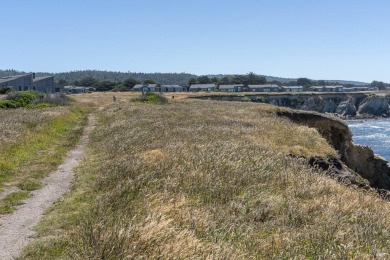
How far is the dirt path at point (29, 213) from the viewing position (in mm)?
8664

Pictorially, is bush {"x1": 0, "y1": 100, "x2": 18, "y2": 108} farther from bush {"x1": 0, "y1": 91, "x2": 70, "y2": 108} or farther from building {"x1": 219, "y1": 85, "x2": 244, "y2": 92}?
building {"x1": 219, "y1": 85, "x2": 244, "y2": 92}

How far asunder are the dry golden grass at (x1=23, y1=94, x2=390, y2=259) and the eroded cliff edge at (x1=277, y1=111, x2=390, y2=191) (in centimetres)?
2077

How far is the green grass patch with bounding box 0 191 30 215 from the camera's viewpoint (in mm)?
11173

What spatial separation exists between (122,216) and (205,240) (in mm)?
2151

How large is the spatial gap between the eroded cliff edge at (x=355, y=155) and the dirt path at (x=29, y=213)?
25043 millimetres

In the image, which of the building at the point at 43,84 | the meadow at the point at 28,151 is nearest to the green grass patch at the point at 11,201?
the meadow at the point at 28,151

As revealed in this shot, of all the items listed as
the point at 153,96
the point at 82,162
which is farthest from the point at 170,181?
the point at 153,96

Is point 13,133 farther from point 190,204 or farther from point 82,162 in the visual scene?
point 190,204

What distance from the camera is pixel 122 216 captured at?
8875 millimetres

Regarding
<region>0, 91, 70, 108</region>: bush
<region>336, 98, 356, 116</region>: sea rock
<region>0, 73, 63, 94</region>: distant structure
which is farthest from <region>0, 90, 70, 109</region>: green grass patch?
<region>336, 98, 356, 116</region>: sea rock

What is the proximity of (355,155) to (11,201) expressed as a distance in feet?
103

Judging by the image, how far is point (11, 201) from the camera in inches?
473

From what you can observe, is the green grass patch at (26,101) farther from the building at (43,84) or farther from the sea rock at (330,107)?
the sea rock at (330,107)

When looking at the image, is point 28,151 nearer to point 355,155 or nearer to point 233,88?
point 355,155
